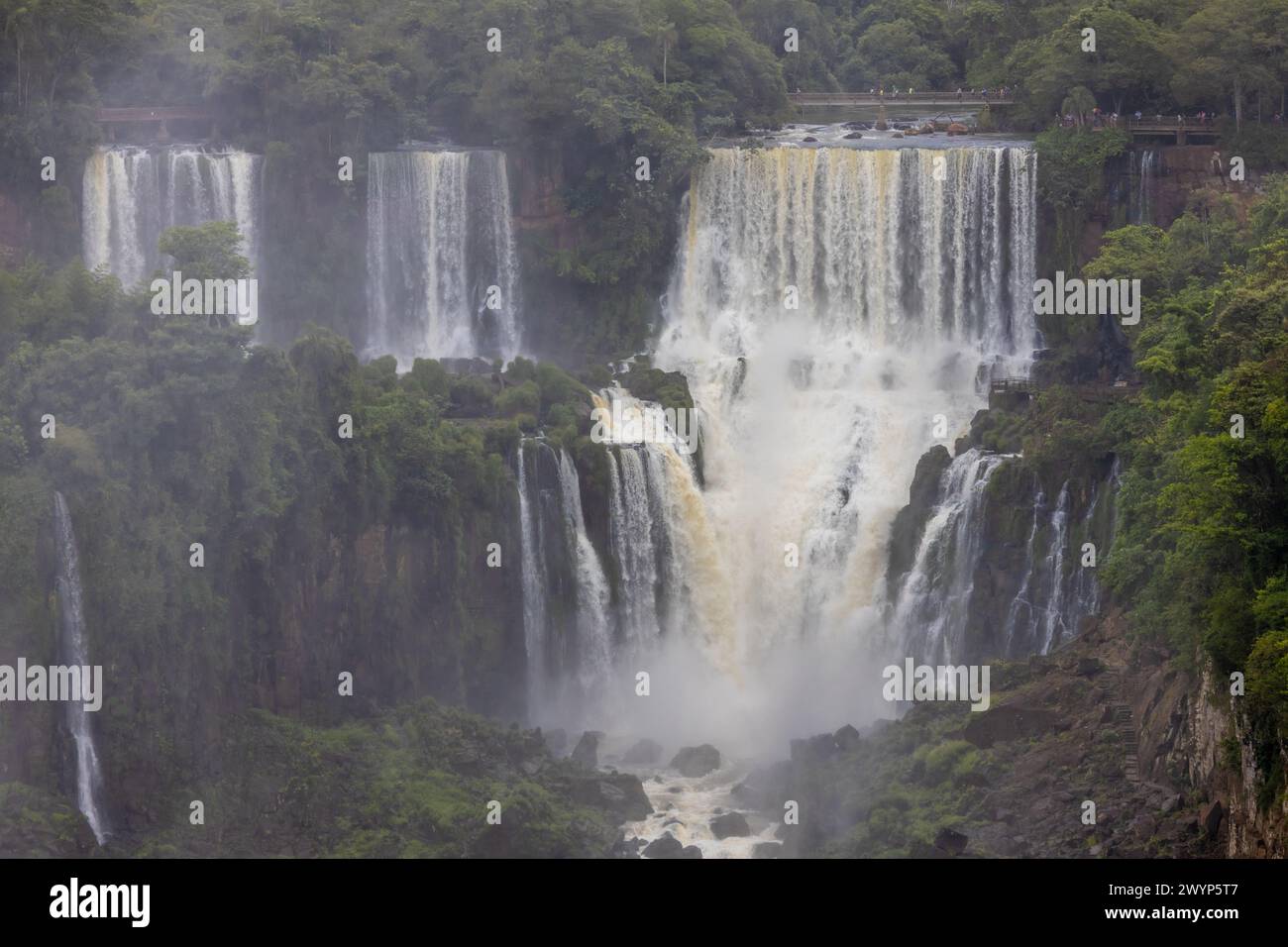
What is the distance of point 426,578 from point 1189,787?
68.7 ft

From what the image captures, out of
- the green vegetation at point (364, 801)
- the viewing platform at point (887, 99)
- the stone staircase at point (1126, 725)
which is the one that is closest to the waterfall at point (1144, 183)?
the viewing platform at point (887, 99)

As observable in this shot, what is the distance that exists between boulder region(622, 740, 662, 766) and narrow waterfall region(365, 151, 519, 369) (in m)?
17.2

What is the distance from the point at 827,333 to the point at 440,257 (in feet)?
38.7

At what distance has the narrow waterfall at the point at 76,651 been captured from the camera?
166 feet

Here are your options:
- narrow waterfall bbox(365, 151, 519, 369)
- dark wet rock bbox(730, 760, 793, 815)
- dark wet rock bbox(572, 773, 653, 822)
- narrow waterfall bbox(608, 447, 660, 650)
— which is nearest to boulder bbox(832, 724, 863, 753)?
dark wet rock bbox(730, 760, 793, 815)

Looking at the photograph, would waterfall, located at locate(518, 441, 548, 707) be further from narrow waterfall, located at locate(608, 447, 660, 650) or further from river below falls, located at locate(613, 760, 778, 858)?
river below falls, located at locate(613, 760, 778, 858)

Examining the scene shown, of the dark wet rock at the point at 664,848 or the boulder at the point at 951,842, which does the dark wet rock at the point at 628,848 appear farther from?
the boulder at the point at 951,842

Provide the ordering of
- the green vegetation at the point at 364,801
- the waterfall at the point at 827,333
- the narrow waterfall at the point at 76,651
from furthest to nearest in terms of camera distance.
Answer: the waterfall at the point at 827,333
the green vegetation at the point at 364,801
the narrow waterfall at the point at 76,651

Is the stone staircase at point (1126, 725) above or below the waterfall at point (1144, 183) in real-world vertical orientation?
below

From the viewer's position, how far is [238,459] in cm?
5503

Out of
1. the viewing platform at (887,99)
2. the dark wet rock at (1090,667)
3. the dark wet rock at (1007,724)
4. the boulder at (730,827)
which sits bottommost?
the boulder at (730,827)

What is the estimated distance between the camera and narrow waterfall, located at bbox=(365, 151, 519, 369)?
71.9 metres

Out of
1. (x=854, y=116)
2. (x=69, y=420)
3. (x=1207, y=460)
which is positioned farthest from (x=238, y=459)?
(x=854, y=116)

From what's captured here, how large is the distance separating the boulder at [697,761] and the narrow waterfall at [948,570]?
704cm
